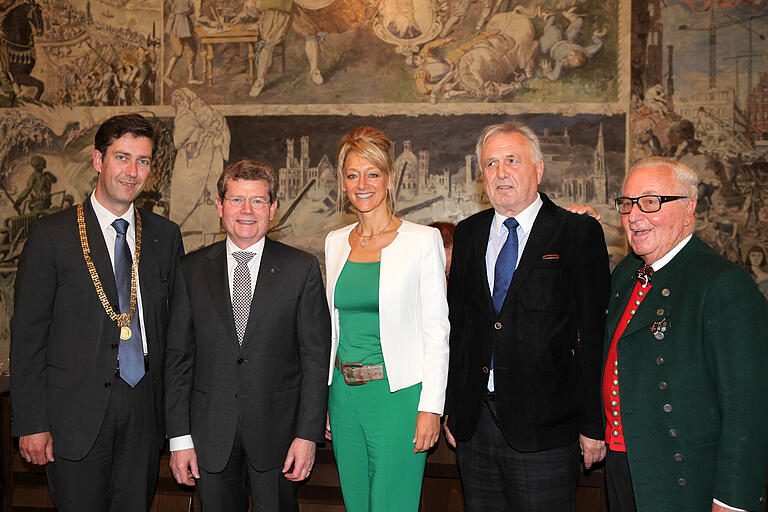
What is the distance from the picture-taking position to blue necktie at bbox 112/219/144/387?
2.56 metres

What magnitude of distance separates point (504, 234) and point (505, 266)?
0.16 meters

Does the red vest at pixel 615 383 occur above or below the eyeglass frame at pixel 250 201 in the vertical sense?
below

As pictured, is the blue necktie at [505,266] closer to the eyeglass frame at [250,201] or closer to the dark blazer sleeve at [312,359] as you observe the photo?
the dark blazer sleeve at [312,359]

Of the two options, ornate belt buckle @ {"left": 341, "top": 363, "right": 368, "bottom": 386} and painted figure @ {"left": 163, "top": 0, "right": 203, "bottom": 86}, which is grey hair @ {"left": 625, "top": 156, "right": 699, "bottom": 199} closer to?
ornate belt buckle @ {"left": 341, "top": 363, "right": 368, "bottom": 386}

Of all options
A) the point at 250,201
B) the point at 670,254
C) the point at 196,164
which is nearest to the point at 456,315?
the point at 670,254

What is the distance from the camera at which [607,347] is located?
7.73ft

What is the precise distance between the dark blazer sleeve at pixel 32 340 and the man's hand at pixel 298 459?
1.03 meters

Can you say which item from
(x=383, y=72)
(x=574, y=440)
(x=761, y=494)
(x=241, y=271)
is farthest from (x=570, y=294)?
(x=383, y=72)

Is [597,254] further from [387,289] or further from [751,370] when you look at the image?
[387,289]

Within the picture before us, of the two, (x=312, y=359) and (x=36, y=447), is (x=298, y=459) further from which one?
(x=36, y=447)

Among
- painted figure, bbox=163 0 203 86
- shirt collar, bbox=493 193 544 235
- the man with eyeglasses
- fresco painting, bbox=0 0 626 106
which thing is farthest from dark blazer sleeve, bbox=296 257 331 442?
painted figure, bbox=163 0 203 86

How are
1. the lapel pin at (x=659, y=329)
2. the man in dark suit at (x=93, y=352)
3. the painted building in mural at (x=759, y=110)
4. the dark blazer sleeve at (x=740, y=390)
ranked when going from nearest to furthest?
the dark blazer sleeve at (x=740, y=390) → the lapel pin at (x=659, y=329) → the man in dark suit at (x=93, y=352) → the painted building in mural at (x=759, y=110)

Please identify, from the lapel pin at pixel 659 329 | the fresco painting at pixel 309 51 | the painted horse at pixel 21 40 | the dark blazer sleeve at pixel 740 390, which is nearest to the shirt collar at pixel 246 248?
the lapel pin at pixel 659 329

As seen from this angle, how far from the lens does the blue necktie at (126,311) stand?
256 cm
